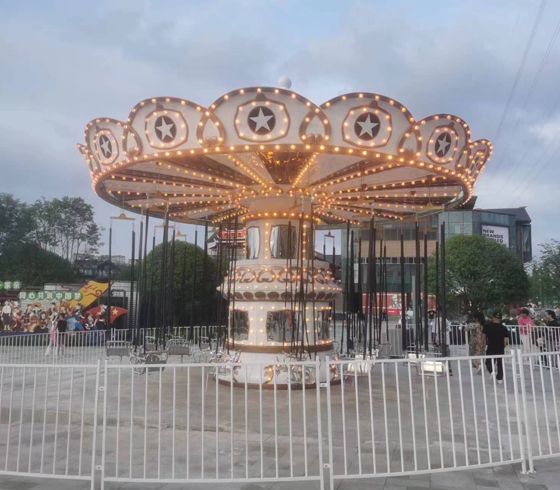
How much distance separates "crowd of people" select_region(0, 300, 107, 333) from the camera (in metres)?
21.3

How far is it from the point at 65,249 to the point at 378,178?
47145 mm

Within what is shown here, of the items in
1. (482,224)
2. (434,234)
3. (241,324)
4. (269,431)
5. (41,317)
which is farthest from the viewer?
(482,224)

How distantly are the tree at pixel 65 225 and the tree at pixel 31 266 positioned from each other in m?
6.37

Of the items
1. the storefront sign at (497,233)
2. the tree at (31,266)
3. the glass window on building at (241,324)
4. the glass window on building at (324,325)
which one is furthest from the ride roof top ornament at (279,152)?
the storefront sign at (497,233)

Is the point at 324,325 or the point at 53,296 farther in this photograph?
the point at 53,296

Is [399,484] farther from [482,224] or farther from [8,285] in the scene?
[482,224]

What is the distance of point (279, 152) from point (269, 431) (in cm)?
406

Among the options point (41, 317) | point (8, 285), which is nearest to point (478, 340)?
point (41, 317)

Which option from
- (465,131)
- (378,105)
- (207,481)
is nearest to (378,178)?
(465,131)

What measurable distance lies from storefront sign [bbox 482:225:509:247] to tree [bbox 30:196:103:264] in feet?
125

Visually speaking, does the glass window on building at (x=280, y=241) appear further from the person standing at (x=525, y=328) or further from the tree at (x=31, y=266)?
the tree at (x=31, y=266)

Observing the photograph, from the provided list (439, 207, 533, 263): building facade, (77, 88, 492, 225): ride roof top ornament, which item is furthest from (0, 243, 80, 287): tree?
(77, 88, 492, 225): ride roof top ornament

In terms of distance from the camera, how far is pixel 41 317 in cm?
2238

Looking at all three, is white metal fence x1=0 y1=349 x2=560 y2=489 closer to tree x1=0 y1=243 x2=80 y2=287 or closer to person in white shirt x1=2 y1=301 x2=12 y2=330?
person in white shirt x1=2 y1=301 x2=12 y2=330
